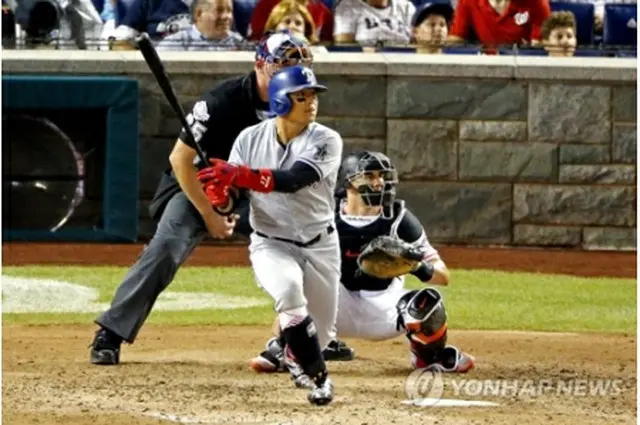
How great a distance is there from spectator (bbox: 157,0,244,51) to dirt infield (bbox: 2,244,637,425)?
398cm

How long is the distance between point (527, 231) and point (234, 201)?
6.63 meters

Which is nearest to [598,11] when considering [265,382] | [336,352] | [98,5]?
[98,5]

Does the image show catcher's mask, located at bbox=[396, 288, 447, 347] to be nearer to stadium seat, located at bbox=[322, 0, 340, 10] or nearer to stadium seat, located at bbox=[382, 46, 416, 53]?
stadium seat, located at bbox=[382, 46, 416, 53]

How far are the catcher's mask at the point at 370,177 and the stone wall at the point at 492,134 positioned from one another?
5543 millimetres

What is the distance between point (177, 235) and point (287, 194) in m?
0.99

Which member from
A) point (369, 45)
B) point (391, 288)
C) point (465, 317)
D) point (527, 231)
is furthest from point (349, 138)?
point (391, 288)

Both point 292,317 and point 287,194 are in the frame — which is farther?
point 287,194

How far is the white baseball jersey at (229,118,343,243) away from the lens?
6355 mm

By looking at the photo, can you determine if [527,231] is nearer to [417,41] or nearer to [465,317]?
[417,41]

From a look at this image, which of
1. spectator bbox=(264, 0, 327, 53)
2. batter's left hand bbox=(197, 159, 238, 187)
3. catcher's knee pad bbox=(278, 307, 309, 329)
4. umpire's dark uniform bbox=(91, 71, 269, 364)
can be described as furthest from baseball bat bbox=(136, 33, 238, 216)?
spectator bbox=(264, 0, 327, 53)

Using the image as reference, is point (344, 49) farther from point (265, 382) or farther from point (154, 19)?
point (265, 382)

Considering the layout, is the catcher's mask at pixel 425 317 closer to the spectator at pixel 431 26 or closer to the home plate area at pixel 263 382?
→ the home plate area at pixel 263 382

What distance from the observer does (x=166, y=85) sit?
21.3ft

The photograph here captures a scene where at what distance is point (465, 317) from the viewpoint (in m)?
9.52
